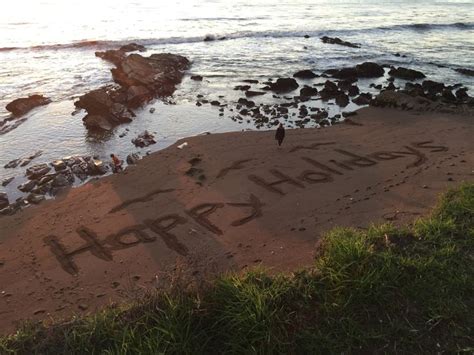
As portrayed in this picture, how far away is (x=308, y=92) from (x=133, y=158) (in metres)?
8.63

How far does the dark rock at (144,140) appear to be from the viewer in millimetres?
11900

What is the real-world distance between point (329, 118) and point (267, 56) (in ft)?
40.2

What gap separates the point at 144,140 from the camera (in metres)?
12.1

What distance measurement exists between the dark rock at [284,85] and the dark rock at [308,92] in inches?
39.0

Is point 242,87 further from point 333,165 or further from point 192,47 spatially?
point 192,47

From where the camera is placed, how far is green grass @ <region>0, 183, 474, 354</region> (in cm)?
405

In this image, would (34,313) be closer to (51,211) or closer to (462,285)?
(51,211)

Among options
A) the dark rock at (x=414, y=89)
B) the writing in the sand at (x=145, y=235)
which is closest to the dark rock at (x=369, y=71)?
the dark rock at (x=414, y=89)

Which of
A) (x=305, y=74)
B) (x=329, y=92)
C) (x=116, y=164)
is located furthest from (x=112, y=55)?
(x=116, y=164)

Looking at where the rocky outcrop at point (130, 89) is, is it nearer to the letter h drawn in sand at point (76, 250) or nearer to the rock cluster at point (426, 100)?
the letter h drawn in sand at point (76, 250)

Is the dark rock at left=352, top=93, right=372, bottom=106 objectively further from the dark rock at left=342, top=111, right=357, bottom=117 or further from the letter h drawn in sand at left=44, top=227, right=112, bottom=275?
the letter h drawn in sand at left=44, top=227, right=112, bottom=275

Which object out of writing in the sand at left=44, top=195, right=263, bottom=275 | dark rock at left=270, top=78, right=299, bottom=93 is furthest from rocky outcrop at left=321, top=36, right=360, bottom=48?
writing in the sand at left=44, top=195, right=263, bottom=275

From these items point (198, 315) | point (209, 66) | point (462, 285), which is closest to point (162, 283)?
point (198, 315)

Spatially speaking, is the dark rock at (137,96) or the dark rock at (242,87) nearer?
the dark rock at (137,96)
